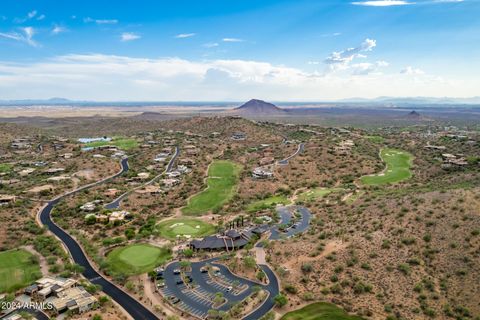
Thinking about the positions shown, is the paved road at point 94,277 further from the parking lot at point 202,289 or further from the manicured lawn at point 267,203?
the manicured lawn at point 267,203

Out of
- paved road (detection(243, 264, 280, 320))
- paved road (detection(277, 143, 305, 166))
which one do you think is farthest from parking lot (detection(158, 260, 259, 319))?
paved road (detection(277, 143, 305, 166))

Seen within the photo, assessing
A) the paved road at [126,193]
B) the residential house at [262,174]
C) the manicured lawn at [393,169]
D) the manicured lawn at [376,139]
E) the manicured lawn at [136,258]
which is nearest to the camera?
the manicured lawn at [136,258]

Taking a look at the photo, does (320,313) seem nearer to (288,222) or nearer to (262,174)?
(288,222)

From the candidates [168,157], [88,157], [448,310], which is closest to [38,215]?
[88,157]

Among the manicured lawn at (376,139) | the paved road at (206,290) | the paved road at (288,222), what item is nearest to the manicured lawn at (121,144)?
the paved road at (288,222)

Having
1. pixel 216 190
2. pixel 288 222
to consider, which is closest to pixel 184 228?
pixel 288 222

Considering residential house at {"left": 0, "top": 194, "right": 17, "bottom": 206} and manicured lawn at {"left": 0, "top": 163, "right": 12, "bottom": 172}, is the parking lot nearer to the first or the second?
residential house at {"left": 0, "top": 194, "right": 17, "bottom": 206}
